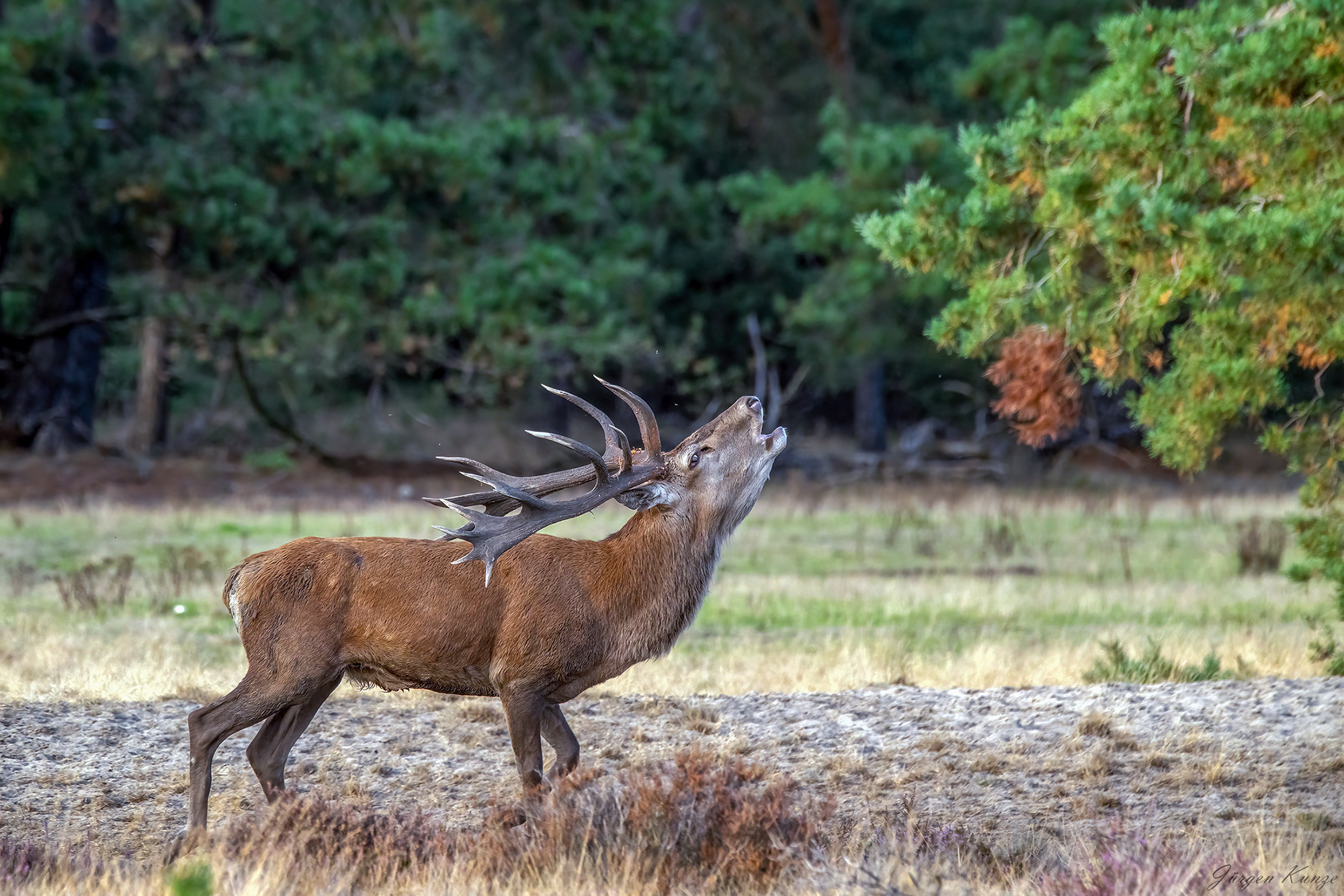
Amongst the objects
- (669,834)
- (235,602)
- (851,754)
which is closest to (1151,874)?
(669,834)

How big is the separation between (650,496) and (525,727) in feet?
4.12

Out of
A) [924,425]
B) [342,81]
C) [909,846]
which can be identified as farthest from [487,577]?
[924,425]

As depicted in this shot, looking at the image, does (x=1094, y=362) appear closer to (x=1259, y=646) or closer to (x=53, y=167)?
(x=1259, y=646)

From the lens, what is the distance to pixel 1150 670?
10453 millimetres

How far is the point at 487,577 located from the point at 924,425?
24.0 m

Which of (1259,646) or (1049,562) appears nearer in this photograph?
(1259,646)

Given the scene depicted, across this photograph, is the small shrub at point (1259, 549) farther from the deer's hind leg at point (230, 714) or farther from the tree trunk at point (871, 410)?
the tree trunk at point (871, 410)

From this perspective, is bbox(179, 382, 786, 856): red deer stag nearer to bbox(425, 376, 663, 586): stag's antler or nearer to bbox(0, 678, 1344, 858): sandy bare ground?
bbox(425, 376, 663, 586): stag's antler

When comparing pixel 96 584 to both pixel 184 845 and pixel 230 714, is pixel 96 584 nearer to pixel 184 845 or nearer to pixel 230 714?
pixel 230 714

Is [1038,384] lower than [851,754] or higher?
higher

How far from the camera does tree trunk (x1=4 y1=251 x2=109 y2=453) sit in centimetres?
2505

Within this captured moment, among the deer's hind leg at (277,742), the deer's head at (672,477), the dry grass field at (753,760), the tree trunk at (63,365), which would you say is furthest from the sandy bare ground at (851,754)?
the tree trunk at (63,365)

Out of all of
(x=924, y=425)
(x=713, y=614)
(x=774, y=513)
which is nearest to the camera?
(x=713, y=614)

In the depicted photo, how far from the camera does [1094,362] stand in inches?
351
